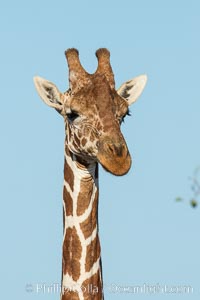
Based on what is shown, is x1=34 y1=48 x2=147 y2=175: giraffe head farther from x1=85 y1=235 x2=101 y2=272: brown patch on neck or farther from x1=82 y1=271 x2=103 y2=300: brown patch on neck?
x1=82 y1=271 x2=103 y2=300: brown patch on neck

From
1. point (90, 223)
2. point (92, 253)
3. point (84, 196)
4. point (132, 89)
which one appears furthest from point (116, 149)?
point (132, 89)

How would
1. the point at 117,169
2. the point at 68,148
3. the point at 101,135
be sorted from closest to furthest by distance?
the point at 117,169 < the point at 101,135 < the point at 68,148

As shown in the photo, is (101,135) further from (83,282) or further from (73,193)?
(83,282)

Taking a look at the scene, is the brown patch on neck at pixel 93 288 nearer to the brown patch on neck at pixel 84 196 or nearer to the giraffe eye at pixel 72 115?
the brown patch on neck at pixel 84 196

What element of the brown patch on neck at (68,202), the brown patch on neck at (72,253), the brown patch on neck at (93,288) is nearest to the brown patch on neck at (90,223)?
the brown patch on neck at (72,253)

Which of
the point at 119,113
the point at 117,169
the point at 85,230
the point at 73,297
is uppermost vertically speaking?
the point at 119,113

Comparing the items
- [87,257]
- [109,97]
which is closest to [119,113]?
[109,97]

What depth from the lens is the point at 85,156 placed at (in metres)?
8.74

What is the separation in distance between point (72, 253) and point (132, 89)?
240 cm

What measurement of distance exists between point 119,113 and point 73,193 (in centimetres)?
103

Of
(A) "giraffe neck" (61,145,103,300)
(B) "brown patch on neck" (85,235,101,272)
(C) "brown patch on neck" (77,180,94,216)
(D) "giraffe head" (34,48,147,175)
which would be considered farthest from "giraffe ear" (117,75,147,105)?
(B) "brown patch on neck" (85,235,101,272)

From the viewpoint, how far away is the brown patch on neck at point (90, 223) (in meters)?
8.47

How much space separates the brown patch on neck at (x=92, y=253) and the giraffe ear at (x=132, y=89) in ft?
6.42

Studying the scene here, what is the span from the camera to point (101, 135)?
8.39m
